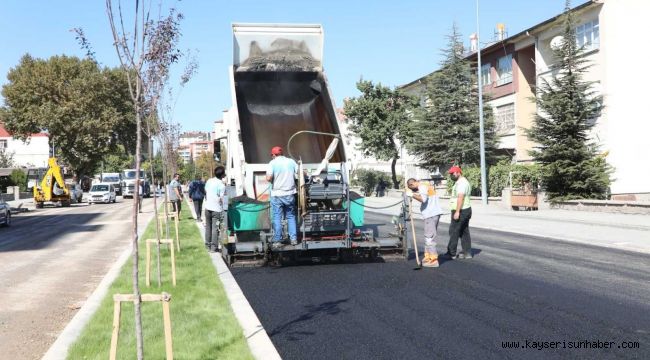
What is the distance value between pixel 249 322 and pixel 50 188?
1590 inches

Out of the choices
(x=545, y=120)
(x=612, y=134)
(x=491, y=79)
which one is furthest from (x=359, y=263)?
(x=491, y=79)

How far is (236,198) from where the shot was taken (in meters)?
11.2

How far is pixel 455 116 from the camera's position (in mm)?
37656

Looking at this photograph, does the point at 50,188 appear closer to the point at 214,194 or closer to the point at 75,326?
the point at 214,194

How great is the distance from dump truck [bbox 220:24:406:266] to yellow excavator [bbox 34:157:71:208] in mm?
33587

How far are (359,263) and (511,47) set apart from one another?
31.6 meters

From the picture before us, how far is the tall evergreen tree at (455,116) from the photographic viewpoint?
3734cm

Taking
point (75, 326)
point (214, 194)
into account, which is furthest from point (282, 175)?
point (75, 326)

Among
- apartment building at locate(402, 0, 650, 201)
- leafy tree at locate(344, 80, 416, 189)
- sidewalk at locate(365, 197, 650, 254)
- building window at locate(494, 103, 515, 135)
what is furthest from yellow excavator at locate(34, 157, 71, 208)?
apartment building at locate(402, 0, 650, 201)

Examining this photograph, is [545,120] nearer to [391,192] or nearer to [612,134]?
[612,134]

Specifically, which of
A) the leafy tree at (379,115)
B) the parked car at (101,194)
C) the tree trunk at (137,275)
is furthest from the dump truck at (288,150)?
the parked car at (101,194)

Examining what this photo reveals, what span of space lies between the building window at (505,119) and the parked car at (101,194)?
28.8 m

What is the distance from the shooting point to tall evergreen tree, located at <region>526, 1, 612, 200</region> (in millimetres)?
26016

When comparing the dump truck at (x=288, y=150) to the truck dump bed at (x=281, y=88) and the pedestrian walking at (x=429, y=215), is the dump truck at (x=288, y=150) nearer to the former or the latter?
the truck dump bed at (x=281, y=88)
